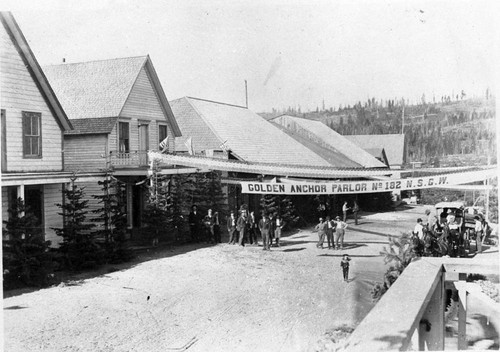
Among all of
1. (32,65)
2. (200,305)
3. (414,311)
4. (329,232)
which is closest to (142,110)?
(32,65)

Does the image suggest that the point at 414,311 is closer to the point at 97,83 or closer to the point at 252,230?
the point at 252,230

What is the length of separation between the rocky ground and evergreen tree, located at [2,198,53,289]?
0.73 metres

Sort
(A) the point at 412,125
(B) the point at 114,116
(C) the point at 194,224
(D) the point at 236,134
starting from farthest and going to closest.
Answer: (A) the point at 412,125 < (D) the point at 236,134 < (B) the point at 114,116 < (C) the point at 194,224

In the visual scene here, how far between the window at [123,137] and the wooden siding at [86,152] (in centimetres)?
76

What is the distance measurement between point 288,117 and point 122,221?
29.3 metres

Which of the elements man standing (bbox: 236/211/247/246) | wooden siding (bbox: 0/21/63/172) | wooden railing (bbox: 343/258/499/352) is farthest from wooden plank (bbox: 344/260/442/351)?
man standing (bbox: 236/211/247/246)

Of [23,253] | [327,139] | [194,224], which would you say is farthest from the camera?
[327,139]

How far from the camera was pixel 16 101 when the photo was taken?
13.8 m

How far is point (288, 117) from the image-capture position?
1709 inches

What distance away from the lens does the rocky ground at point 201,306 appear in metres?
8.70

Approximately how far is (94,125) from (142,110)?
2.37 m

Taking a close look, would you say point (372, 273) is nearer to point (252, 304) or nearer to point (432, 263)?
point (252, 304)

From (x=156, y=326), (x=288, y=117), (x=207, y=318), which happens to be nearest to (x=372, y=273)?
(x=207, y=318)

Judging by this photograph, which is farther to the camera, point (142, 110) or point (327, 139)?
point (327, 139)
